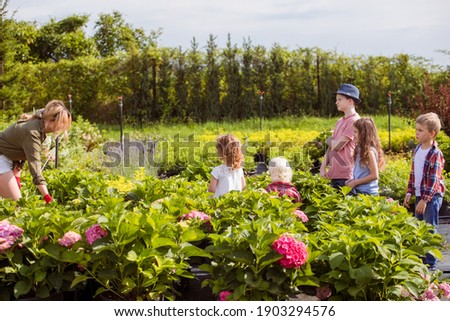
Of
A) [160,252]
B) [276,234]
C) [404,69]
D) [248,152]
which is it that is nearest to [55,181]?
[160,252]

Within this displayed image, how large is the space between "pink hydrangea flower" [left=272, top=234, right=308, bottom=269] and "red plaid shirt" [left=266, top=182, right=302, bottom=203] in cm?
172

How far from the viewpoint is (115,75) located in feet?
57.1

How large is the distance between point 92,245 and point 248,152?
681cm

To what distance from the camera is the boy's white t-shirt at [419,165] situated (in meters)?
4.79

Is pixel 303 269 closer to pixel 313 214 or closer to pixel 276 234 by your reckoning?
pixel 276 234

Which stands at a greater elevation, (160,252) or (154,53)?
(154,53)

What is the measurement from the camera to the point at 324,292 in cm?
326

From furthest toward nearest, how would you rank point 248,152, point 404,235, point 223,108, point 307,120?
point 223,108
point 307,120
point 248,152
point 404,235

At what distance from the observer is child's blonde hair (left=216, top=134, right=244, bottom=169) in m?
4.95

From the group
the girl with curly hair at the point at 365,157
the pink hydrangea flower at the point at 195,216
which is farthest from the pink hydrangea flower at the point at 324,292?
the girl with curly hair at the point at 365,157

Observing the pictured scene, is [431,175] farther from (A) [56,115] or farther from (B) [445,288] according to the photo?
(A) [56,115]

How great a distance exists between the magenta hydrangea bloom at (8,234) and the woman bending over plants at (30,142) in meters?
1.11

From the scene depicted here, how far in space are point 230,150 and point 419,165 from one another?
1.44 metres
